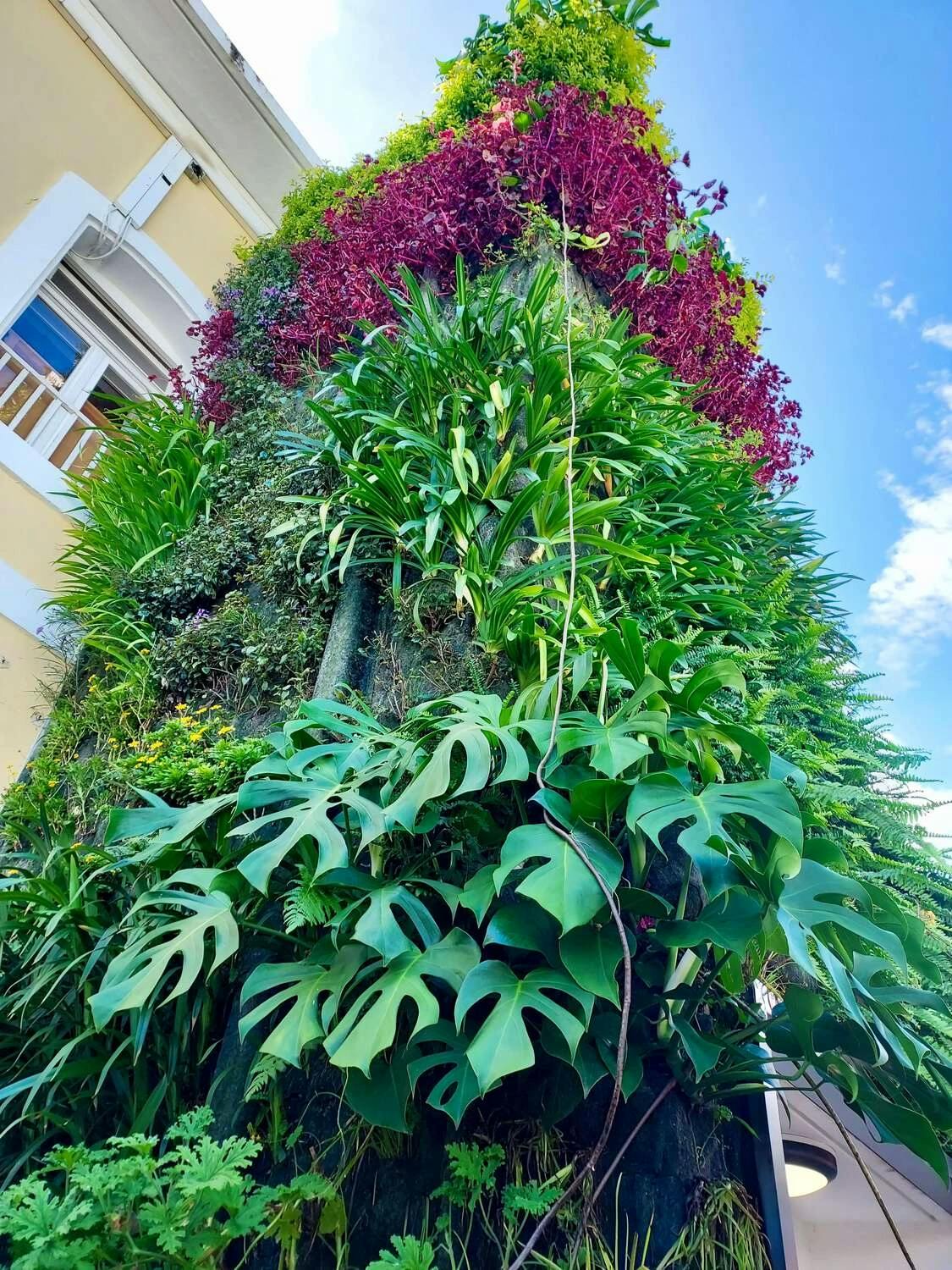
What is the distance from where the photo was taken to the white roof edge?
563 centimetres

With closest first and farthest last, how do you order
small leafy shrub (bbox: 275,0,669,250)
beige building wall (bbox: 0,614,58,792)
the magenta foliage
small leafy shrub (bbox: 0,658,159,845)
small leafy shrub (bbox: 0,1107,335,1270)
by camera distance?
small leafy shrub (bbox: 0,1107,335,1270), small leafy shrub (bbox: 0,658,159,845), the magenta foliage, beige building wall (bbox: 0,614,58,792), small leafy shrub (bbox: 275,0,669,250)

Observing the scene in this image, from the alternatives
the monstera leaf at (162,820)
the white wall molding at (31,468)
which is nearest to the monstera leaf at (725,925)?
the monstera leaf at (162,820)

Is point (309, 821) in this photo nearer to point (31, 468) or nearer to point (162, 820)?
point (162, 820)

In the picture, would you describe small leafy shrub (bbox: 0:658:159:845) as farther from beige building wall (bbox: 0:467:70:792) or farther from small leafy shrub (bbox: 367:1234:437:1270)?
small leafy shrub (bbox: 367:1234:437:1270)

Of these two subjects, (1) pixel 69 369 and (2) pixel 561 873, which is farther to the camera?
(1) pixel 69 369

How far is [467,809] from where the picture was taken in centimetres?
166

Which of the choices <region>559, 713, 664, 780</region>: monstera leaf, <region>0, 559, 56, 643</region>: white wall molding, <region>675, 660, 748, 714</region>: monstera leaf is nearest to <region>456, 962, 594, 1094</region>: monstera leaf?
<region>559, 713, 664, 780</region>: monstera leaf

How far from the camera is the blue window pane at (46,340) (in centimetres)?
493

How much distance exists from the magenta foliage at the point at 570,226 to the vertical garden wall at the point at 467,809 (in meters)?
0.03

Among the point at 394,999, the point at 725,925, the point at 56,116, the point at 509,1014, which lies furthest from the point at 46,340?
the point at 725,925

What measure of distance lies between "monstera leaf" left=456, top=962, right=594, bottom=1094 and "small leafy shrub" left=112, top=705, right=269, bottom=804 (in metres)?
1.08

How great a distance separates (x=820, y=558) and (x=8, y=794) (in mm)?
3440

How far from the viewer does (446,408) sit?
2.68 metres

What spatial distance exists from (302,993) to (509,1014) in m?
0.43
